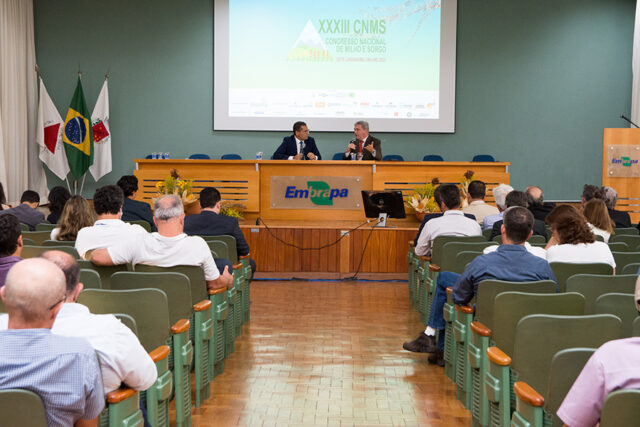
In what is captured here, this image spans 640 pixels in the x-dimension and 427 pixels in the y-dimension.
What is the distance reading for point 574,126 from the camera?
11570 millimetres

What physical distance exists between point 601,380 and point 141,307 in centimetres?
181

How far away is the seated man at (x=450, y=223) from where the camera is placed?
525cm

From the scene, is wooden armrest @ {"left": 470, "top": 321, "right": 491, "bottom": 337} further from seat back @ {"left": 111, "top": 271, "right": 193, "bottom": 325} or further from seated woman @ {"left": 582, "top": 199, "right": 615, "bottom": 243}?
seated woman @ {"left": 582, "top": 199, "right": 615, "bottom": 243}

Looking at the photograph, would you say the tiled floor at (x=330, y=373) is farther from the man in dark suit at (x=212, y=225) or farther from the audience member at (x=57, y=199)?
the audience member at (x=57, y=199)

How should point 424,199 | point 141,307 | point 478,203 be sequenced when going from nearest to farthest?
1. point 141,307
2. point 478,203
3. point 424,199

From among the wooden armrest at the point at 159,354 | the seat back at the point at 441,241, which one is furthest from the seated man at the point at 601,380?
the seat back at the point at 441,241

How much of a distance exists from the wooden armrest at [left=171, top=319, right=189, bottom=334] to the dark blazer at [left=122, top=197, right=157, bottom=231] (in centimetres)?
293

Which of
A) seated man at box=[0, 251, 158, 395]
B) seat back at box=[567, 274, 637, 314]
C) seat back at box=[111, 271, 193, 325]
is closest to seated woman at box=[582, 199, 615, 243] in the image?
seat back at box=[567, 274, 637, 314]

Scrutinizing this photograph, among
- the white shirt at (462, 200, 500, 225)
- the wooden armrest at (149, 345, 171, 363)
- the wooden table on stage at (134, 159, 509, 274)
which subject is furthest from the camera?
the wooden table on stage at (134, 159, 509, 274)

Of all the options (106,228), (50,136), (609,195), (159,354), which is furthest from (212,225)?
(50,136)

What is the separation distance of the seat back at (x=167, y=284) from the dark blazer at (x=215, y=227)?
1.93 meters

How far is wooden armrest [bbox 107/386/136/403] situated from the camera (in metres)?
2.01

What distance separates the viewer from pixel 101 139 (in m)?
11.2

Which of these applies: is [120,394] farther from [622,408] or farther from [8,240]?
[622,408]
